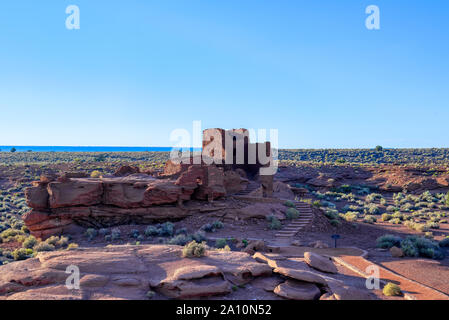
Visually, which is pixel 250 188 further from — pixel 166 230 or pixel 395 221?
pixel 395 221

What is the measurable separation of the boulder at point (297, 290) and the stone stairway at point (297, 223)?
7.96 m

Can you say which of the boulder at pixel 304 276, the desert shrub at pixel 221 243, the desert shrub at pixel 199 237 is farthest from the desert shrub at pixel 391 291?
the desert shrub at pixel 199 237

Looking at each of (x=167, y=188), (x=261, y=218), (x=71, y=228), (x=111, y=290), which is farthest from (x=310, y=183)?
(x=111, y=290)

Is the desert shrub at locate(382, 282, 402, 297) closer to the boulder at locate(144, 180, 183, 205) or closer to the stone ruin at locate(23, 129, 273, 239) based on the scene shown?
the stone ruin at locate(23, 129, 273, 239)

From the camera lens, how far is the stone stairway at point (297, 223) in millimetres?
16906

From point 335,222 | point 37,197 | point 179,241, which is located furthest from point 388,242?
point 37,197

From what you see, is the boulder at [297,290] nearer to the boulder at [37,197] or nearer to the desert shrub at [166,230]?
the desert shrub at [166,230]

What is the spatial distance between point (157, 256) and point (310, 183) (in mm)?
36893

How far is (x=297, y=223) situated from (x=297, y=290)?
11.4 m

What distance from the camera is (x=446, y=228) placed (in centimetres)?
2031

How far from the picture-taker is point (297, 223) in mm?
18891
